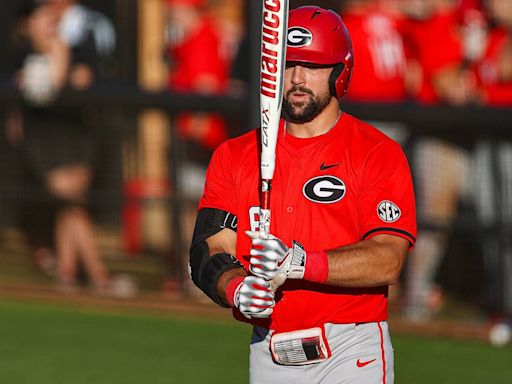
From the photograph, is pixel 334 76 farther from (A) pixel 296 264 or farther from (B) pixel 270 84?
(A) pixel 296 264

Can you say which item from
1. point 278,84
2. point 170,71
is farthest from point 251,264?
point 170,71

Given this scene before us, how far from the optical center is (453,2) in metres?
9.64

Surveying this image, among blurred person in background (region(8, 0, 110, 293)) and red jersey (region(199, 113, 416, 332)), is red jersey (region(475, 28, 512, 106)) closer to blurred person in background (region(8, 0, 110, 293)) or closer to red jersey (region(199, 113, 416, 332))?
blurred person in background (region(8, 0, 110, 293))

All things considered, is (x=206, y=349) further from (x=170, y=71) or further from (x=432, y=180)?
(x=170, y=71)

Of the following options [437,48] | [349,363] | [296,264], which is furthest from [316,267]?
[437,48]

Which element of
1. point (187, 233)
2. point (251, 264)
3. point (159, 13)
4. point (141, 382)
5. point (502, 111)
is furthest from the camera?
point (159, 13)

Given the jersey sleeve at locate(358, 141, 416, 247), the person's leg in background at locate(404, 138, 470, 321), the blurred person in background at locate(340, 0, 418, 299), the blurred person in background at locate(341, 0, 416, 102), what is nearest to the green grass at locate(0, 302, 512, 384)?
the person's leg in background at locate(404, 138, 470, 321)

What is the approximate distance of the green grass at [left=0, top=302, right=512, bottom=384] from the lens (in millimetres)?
8312

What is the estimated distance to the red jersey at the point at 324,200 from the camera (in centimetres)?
470

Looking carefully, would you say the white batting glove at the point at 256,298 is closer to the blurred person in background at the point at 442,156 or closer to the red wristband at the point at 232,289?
the red wristband at the point at 232,289

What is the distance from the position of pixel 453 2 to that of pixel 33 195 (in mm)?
3892

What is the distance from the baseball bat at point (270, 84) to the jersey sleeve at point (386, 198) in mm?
352

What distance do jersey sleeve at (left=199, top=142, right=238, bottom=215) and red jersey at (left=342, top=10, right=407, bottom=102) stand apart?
192 inches

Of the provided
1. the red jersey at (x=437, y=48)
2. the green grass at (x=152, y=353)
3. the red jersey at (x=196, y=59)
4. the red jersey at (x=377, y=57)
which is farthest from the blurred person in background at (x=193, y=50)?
the green grass at (x=152, y=353)
